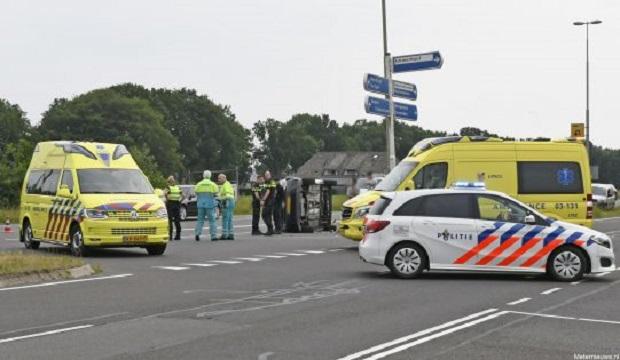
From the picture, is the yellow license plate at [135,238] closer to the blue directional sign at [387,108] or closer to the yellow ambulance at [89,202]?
the yellow ambulance at [89,202]

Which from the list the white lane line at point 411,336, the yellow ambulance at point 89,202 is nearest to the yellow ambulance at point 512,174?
the yellow ambulance at point 89,202

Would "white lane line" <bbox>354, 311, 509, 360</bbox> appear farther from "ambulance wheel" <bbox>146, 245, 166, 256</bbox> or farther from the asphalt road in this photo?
"ambulance wheel" <bbox>146, 245, 166, 256</bbox>

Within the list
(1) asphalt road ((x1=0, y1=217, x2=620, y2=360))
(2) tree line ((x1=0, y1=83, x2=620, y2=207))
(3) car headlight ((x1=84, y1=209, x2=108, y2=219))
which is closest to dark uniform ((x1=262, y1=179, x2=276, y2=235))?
(3) car headlight ((x1=84, y1=209, x2=108, y2=219))

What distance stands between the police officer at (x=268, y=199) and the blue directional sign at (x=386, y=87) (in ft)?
14.0

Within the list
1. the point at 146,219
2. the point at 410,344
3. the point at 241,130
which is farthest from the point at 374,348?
the point at 241,130

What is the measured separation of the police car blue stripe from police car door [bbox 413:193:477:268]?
46 cm

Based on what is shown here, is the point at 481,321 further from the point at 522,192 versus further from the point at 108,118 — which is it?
the point at 108,118

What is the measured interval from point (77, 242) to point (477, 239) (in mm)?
8381

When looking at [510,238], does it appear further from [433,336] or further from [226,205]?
[226,205]

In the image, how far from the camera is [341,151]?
17275cm

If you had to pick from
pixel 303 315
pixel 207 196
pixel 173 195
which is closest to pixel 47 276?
pixel 303 315

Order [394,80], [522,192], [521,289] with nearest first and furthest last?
[521,289] < [522,192] < [394,80]

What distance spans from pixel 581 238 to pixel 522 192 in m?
5.92

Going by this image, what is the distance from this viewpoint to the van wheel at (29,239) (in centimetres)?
2050
